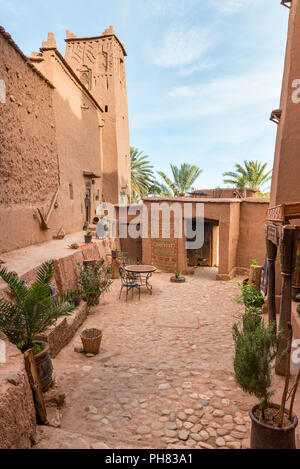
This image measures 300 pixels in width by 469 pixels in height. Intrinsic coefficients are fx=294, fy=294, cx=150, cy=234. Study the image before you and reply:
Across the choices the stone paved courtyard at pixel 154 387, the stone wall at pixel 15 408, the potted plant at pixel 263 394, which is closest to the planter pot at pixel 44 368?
the stone paved courtyard at pixel 154 387

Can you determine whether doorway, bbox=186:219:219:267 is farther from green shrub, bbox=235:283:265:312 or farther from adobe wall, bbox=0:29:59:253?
adobe wall, bbox=0:29:59:253

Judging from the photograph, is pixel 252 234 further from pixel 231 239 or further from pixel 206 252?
pixel 206 252

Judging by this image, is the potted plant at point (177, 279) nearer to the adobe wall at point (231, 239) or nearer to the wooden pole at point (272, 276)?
the adobe wall at point (231, 239)

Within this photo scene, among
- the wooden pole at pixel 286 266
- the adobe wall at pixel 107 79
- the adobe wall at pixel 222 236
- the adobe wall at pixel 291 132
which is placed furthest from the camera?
the adobe wall at pixel 107 79

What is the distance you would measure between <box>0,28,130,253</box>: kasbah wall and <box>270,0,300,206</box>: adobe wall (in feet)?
25.7

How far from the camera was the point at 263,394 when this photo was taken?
3293 mm

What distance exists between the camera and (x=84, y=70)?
831 inches

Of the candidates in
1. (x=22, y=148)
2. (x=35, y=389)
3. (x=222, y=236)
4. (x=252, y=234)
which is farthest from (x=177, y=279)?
(x=35, y=389)

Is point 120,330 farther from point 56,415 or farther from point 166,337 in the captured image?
point 56,415

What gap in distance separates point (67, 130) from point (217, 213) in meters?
8.48

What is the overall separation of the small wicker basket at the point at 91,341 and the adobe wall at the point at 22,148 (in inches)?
164

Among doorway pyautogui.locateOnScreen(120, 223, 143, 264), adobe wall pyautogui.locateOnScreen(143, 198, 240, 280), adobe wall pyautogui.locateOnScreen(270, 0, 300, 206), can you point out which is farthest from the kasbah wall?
adobe wall pyautogui.locateOnScreen(270, 0, 300, 206)

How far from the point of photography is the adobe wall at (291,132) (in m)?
7.38

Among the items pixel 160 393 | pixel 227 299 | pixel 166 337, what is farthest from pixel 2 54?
pixel 227 299
